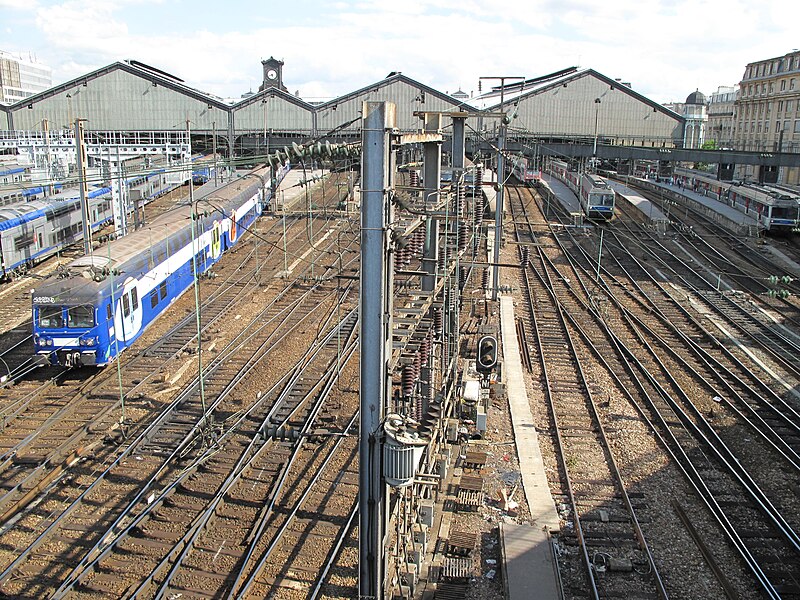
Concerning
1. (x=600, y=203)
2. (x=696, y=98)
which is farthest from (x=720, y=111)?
(x=600, y=203)

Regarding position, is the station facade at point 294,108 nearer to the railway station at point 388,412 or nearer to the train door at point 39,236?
the railway station at point 388,412

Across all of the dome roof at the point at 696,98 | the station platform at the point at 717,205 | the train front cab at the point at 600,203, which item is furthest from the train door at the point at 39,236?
the dome roof at the point at 696,98

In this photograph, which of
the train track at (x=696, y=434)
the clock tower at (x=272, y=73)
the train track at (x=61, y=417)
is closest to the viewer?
the train track at (x=696, y=434)

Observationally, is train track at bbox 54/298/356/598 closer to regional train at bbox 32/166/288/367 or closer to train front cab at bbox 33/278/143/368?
regional train at bbox 32/166/288/367

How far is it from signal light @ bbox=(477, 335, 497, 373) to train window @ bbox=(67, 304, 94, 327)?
8538 mm

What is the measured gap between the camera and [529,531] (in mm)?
10727

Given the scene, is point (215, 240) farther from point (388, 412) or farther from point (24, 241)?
point (388, 412)

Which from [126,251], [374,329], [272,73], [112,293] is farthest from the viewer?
[272,73]

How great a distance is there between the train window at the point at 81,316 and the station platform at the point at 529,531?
9.45 metres

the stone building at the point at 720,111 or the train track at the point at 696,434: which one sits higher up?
the stone building at the point at 720,111

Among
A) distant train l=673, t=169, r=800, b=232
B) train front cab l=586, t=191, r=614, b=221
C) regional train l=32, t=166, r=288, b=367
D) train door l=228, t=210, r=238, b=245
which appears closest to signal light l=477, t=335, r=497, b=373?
regional train l=32, t=166, r=288, b=367

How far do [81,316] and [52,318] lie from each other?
2.08ft

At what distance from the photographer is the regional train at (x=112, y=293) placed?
15.9m

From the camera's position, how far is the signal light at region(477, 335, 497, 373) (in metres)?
15.5
